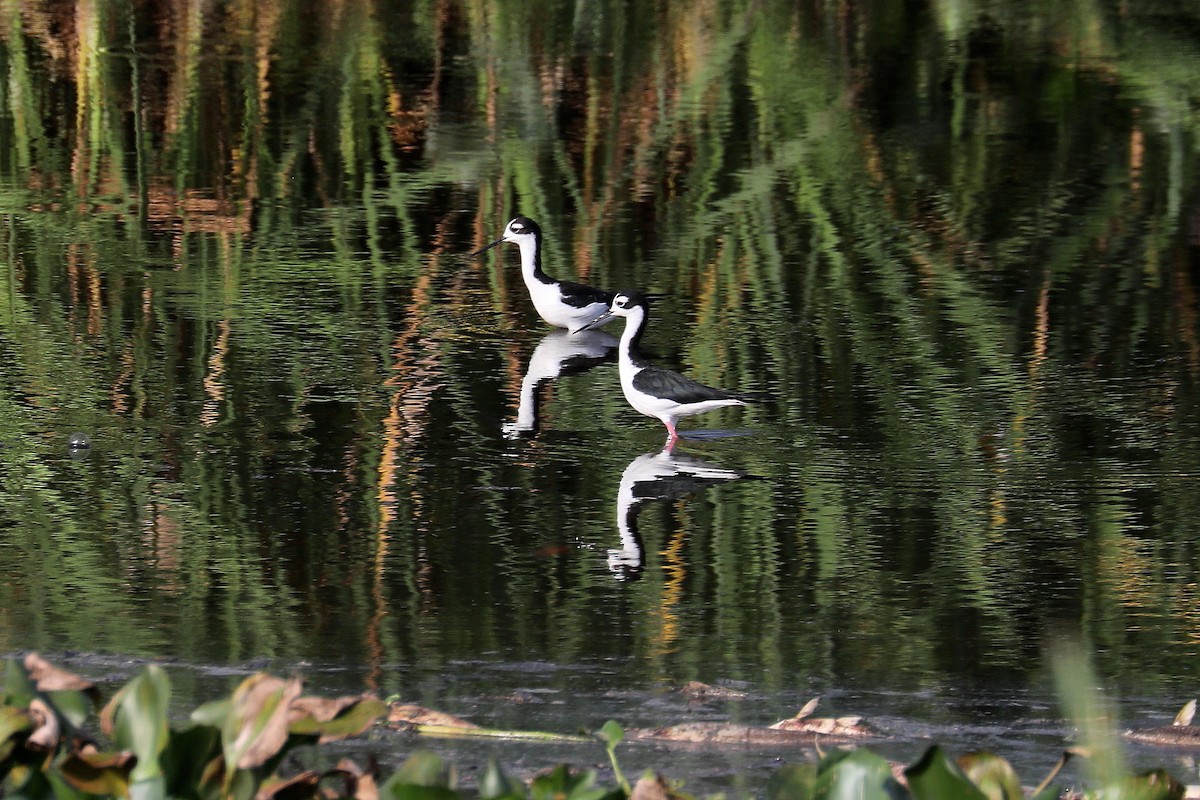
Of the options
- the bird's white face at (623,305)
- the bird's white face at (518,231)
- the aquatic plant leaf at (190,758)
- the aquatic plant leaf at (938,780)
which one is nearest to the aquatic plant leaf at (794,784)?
the aquatic plant leaf at (938,780)

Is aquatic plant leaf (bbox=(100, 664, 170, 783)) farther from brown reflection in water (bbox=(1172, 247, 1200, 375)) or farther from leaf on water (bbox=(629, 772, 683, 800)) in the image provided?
brown reflection in water (bbox=(1172, 247, 1200, 375))

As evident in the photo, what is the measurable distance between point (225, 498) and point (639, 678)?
2243 millimetres

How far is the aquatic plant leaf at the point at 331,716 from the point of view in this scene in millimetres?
2994

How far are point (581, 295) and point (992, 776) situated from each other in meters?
7.05

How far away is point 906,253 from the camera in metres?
11.1

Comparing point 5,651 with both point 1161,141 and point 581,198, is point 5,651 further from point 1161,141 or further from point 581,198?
point 1161,141

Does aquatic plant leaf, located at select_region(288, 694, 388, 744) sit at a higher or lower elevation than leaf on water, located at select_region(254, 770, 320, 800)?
higher

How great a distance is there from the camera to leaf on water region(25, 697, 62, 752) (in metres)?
3.04

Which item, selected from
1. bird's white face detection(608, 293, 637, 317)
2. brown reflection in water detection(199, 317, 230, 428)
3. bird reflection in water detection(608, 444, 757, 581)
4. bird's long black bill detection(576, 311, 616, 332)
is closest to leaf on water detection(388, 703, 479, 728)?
bird reflection in water detection(608, 444, 757, 581)

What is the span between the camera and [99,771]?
2.92 metres

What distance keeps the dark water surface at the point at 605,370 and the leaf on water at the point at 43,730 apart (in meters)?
1.61

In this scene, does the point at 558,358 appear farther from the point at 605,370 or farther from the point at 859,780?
the point at 859,780

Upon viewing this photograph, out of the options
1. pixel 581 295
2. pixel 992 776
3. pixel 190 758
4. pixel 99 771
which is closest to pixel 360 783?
pixel 190 758

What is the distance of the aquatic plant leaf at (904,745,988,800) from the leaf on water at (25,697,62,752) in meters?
1.29
